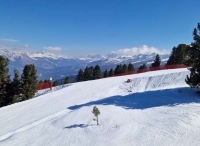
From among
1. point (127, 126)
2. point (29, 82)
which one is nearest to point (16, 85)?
point (29, 82)

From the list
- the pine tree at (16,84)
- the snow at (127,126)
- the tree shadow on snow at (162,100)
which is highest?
the pine tree at (16,84)

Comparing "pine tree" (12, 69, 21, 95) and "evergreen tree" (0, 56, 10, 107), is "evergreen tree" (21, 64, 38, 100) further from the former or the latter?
"evergreen tree" (0, 56, 10, 107)

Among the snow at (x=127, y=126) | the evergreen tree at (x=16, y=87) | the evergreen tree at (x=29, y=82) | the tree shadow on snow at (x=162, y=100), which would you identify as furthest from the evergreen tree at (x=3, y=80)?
the tree shadow on snow at (x=162, y=100)

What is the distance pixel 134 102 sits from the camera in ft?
47.4

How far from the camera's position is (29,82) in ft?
117

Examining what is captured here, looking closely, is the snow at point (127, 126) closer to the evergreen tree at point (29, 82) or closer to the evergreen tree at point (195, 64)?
the evergreen tree at point (195, 64)

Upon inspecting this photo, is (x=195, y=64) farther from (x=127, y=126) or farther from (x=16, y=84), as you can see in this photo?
(x=16, y=84)

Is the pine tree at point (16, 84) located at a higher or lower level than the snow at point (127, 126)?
higher

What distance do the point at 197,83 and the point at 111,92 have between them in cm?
857

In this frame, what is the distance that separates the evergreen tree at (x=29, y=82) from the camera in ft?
113

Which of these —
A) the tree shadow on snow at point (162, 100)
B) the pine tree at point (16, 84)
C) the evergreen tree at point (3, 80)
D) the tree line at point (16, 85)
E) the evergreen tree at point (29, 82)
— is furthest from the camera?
the pine tree at point (16, 84)

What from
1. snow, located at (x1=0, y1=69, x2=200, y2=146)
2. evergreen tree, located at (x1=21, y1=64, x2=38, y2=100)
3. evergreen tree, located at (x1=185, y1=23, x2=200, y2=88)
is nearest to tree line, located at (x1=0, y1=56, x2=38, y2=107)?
evergreen tree, located at (x1=21, y1=64, x2=38, y2=100)

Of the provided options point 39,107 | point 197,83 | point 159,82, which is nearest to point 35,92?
point 39,107

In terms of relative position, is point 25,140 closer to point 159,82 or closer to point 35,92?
point 159,82
